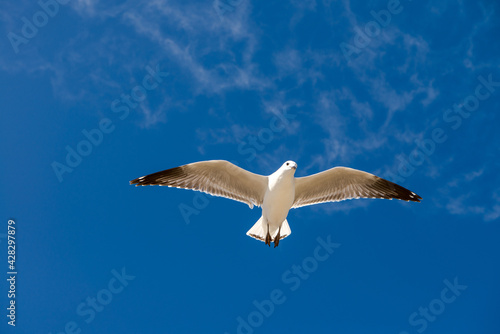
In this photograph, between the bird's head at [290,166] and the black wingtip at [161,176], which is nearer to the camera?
the bird's head at [290,166]

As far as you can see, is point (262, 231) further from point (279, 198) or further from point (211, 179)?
point (211, 179)

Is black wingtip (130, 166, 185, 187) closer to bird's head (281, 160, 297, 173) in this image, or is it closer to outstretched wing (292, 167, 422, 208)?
bird's head (281, 160, 297, 173)

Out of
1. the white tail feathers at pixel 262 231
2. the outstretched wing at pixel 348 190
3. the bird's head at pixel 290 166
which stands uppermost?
the outstretched wing at pixel 348 190

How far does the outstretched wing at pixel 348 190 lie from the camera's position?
10344 millimetres

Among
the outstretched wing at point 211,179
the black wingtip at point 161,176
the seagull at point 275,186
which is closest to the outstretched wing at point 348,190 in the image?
the seagull at point 275,186

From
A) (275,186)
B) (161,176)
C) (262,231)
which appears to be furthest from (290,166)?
(161,176)

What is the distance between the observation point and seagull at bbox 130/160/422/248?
9.91 meters

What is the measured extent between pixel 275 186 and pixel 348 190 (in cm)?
143

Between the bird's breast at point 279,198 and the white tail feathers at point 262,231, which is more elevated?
the bird's breast at point 279,198

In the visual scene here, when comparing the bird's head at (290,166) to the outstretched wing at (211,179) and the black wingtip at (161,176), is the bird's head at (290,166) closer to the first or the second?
the outstretched wing at (211,179)

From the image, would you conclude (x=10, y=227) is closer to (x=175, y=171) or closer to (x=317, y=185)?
(x=175, y=171)

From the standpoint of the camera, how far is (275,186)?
32.3ft

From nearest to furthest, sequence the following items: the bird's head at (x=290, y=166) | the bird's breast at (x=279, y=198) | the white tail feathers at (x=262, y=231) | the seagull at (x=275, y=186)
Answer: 1. the bird's head at (x=290, y=166)
2. the bird's breast at (x=279, y=198)
3. the seagull at (x=275, y=186)
4. the white tail feathers at (x=262, y=231)

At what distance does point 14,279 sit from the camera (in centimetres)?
1034
